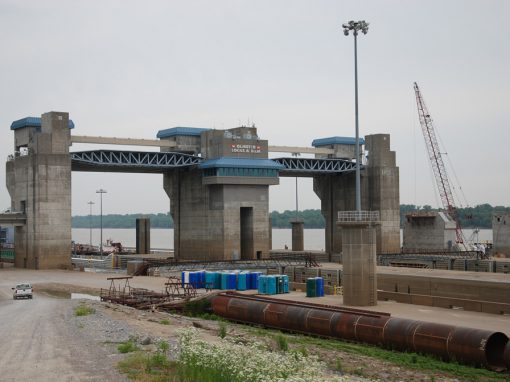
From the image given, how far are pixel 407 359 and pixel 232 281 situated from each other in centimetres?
3536

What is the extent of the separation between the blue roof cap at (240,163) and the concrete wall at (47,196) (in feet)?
69.1

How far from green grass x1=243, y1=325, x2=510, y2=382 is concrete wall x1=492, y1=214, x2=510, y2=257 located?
3292 inches

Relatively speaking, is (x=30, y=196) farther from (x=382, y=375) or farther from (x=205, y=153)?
(x=382, y=375)

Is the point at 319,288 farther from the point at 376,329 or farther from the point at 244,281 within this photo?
the point at 376,329

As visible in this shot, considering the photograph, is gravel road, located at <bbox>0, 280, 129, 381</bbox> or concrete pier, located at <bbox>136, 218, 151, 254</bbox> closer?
gravel road, located at <bbox>0, 280, 129, 381</bbox>

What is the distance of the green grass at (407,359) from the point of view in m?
29.9

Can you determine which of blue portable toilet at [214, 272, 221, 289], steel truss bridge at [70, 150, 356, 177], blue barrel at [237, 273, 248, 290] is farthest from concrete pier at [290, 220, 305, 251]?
blue barrel at [237, 273, 248, 290]

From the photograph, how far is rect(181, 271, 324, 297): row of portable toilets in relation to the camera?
6218cm

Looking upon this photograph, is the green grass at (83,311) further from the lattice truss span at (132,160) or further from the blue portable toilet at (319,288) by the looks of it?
the lattice truss span at (132,160)

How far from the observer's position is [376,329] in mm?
36969

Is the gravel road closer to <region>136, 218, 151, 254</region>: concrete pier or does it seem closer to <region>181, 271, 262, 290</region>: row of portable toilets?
<region>181, 271, 262, 290</region>: row of portable toilets

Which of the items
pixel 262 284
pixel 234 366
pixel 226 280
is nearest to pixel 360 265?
pixel 262 284

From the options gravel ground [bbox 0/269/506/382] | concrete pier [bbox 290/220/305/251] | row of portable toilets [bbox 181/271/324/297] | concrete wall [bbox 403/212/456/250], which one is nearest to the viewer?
gravel ground [bbox 0/269/506/382]

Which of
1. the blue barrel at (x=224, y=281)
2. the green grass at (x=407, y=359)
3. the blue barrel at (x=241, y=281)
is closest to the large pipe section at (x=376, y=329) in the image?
the green grass at (x=407, y=359)
